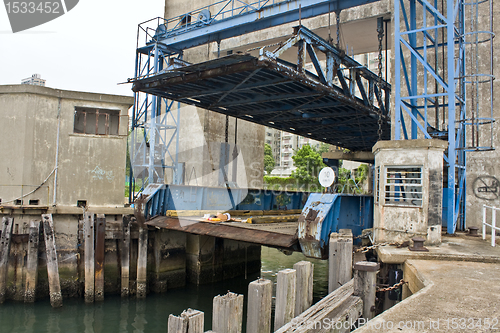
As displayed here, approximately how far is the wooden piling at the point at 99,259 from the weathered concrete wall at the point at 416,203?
9.26m

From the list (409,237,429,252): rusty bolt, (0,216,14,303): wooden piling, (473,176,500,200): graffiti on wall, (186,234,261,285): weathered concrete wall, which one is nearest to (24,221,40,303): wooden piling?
(0,216,14,303): wooden piling

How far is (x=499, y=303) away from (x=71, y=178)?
14.4 m

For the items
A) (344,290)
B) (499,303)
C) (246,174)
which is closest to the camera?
(499,303)

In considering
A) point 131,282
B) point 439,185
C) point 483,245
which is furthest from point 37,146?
point 483,245

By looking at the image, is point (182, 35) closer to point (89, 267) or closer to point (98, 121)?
point (98, 121)

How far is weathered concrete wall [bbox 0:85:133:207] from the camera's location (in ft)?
46.3

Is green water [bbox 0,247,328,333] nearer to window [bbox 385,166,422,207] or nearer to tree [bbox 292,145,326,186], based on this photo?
window [bbox 385,166,422,207]

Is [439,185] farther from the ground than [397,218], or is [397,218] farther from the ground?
[439,185]

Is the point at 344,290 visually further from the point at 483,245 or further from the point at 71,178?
the point at 71,178

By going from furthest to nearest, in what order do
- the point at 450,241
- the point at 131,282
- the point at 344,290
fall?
the point at 131,282 < the point at 450,241 < the point at 344,290

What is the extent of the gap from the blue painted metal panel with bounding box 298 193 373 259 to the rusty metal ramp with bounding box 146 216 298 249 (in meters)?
0.38

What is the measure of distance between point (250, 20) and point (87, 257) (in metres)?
12.6

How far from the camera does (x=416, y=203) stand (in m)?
8.59

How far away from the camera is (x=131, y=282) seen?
13789 millimetres
